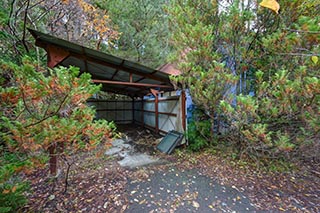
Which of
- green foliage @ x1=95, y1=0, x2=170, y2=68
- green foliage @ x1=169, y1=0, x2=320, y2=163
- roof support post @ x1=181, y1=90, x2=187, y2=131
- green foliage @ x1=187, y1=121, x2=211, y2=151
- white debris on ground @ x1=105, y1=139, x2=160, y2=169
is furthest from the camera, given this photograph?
green foliage @ x1=95, y1=0, x2=170, y2=68

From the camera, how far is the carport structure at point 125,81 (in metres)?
3.57

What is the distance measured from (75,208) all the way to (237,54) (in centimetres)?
468

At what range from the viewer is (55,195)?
2.61 meters

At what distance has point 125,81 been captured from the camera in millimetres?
6859

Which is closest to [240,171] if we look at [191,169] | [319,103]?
[191,169]

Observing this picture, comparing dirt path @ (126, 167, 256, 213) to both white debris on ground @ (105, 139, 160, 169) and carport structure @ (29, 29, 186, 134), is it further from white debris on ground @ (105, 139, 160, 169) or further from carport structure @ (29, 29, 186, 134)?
carport structure @ (29, 29, 186, 134)

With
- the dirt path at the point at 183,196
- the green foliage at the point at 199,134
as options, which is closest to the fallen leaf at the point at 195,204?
the dirt path at the point at 183,196

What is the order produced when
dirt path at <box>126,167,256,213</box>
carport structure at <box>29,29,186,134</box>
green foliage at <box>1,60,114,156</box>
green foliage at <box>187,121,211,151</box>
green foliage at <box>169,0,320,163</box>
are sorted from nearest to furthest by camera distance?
green foliage at <box>1,60,114,156</box>
dirt path at <box>126,167,256,213</box>
green foliage at <box>169,0,320,163</box>
carport structure at <box>29,29,186,134</box>
green foliage at <box>187,121,211,151</box>

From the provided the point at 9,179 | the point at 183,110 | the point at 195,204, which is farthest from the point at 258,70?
the point at 9,179

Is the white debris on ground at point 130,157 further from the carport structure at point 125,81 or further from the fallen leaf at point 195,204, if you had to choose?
the fallen leaf at point 195,204

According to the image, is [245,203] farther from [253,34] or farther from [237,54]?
[253,34]

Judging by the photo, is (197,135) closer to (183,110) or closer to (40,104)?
(183,110)

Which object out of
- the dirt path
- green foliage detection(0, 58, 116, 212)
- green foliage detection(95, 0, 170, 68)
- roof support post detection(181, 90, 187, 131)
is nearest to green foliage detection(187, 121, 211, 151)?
roof support post detection(181, 90, 187, 131)

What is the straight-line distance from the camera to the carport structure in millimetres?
3568
